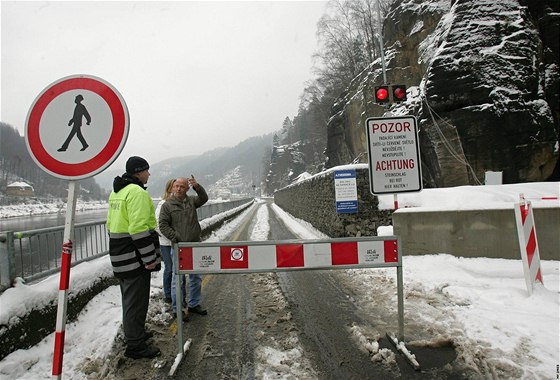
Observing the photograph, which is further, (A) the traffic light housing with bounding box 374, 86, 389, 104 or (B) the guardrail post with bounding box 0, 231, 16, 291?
(A) the traffic light housing with bounding box 374, 86, 389, 104

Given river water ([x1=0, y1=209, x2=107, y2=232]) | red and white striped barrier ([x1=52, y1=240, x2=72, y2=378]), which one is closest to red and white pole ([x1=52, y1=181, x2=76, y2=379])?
red and white striped barrier ([x1=52, y1=240, x2=72, y2=378])

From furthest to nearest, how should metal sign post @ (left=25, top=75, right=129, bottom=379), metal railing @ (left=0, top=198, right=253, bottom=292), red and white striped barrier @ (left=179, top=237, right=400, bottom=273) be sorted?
metal railing @ (left=0, top=198, right=253, bottom=292) < red and white striped barrier @ (left=179, top=237, right=400, bottom=273) < metal sign post @ (left=25, top=75, right=129, bottom=379)

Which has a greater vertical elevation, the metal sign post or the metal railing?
the metal sign post

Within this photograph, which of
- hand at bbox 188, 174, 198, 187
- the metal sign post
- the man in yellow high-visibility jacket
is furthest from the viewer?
hand at bbox 188, 174, 198, 187

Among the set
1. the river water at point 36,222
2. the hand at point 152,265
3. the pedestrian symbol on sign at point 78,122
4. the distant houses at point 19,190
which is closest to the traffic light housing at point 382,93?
the hand at point 152,265

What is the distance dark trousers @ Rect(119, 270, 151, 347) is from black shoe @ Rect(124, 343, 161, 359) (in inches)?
1.9

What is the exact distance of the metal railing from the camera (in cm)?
323

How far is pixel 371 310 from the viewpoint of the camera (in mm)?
4105

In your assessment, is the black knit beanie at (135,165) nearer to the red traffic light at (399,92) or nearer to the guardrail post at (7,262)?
the guardrail post at (7,262)

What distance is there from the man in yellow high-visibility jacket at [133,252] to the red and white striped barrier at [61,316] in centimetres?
62

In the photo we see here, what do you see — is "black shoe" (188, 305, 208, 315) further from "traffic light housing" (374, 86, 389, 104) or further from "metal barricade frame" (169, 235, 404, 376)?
"traffic light housing" (374, 86, 389, 104)

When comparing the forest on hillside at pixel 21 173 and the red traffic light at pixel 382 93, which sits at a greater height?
the forest on hillside at pixel 21 173

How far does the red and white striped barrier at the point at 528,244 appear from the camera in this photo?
13.2 ft

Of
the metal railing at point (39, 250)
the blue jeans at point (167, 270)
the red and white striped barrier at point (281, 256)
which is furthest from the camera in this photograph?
the blue jeans at point (167, 270)
